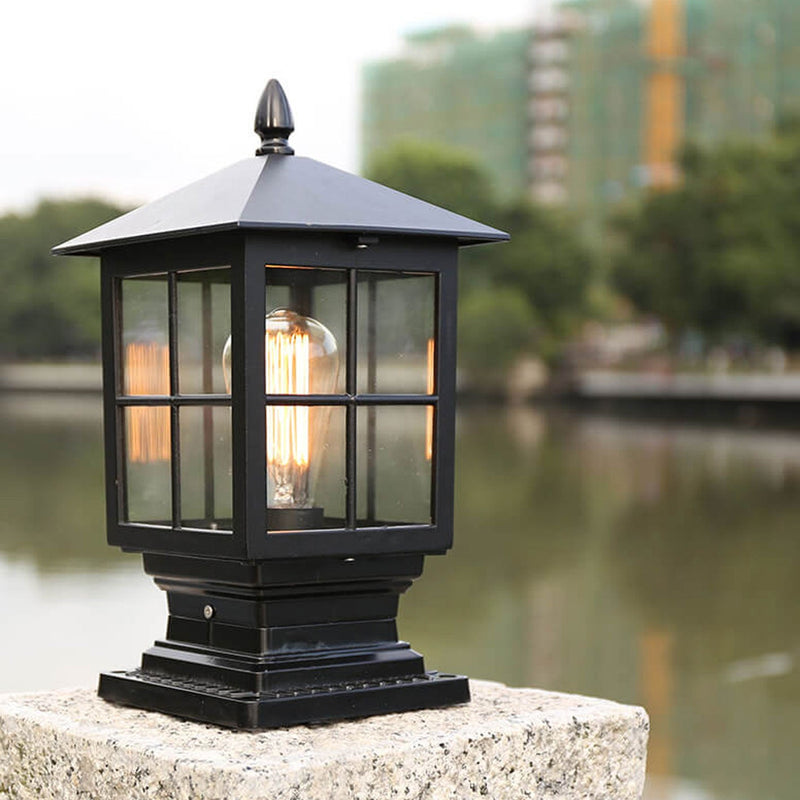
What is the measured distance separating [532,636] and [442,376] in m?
8.45

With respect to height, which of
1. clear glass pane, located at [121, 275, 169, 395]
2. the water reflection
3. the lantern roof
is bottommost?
the water reflection

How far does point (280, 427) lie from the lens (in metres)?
2.04

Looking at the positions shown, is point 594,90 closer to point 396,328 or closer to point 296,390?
point 396,328

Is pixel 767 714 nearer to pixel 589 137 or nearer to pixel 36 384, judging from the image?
pixel 36 384

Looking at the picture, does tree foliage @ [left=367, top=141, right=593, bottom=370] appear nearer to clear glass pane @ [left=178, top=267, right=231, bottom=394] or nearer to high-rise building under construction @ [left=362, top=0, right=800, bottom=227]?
high-rise building under construction @ [left=362, top=0, right=800, bottom=227]

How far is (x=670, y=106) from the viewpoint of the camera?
6762cm

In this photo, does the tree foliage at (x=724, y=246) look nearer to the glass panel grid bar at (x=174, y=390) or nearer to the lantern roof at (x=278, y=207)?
the lantern roof at (x=278, y=207)

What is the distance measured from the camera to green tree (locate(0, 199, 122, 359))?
47.8 meters

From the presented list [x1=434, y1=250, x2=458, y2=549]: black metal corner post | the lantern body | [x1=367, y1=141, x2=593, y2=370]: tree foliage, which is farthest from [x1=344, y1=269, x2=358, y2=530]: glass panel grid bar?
[x1=367, y1=141, x2=593, y2=370]: tree foliage

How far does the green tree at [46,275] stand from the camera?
47844 mm

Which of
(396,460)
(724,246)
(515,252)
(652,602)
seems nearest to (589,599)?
(652,602)

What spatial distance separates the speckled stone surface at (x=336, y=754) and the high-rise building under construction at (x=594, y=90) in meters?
63.0

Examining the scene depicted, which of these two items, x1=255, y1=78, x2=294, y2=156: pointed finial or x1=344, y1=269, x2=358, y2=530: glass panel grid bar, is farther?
x1=255, y1=78, x2=294, y2=156: pointed finial

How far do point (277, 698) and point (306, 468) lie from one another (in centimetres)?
32
